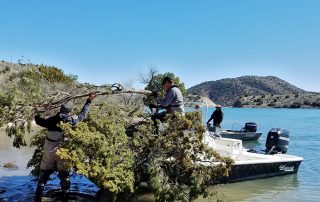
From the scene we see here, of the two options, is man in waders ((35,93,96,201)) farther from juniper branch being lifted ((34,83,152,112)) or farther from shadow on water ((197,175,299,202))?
shadow on water ((197,175,299,202))

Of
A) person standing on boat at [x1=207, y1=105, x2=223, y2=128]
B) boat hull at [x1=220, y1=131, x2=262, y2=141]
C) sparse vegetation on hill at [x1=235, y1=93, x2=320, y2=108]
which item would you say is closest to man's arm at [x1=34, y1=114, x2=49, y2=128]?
person standing on boat at [x1=207, y1=105, x2=223, y2=128]

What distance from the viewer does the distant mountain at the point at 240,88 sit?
142 metres

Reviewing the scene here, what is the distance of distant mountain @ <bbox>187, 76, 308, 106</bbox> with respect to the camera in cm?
14162

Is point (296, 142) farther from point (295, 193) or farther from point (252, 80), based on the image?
point (252, 80)

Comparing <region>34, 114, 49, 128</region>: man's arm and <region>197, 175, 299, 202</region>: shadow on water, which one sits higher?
<region>34, 114, 49, 128</region>: man's arm

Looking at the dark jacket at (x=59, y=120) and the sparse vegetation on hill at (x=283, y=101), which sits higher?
the sparse vegetation on hill at (x=283, y=101)

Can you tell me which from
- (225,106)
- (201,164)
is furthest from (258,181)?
(225,106)

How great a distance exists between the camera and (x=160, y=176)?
9.64 metres

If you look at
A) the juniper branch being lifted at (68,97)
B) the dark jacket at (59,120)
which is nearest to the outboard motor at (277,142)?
the juniper branch being lifted at (68,97)

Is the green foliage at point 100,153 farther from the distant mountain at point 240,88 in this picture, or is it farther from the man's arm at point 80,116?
the distant mountain at point 240,88

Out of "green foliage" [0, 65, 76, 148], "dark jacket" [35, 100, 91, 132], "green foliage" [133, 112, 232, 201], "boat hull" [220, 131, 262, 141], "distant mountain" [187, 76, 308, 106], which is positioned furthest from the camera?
"distant mountain" [187, 76, 308, 106]

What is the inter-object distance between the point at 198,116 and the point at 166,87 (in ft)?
4.34

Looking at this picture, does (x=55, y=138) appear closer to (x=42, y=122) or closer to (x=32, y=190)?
(x=42, y=122)

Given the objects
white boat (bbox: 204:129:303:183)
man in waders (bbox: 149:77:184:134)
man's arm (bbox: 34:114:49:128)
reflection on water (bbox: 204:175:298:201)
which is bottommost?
reflection on water (bbox: 204:175:298:201)
